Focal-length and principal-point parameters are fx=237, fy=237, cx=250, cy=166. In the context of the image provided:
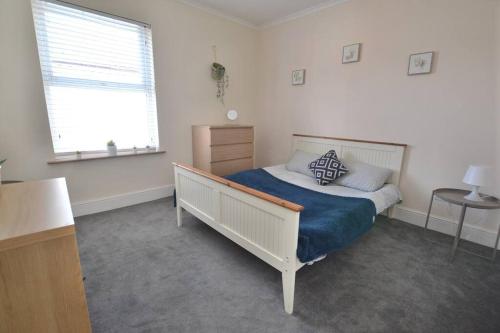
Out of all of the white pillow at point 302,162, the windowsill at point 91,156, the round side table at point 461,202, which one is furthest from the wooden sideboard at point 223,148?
the round side table at point 461,202

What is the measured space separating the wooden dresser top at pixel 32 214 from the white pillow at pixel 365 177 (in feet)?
8.25

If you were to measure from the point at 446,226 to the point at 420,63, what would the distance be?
5.78 ft

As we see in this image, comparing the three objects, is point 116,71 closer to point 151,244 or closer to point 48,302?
point 151,244

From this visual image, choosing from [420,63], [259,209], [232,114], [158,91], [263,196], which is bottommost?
[259,209]

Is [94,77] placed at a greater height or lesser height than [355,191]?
greater

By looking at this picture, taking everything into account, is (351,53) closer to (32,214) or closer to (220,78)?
(220,78)

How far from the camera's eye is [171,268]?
6.45 ft

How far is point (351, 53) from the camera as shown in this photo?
3006 millimetres

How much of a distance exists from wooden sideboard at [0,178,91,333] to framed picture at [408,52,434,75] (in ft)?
10.5

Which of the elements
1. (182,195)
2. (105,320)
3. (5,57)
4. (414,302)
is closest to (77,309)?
(105,320)

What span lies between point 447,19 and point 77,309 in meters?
3.55

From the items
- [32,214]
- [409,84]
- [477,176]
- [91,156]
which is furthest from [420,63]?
[91,156]

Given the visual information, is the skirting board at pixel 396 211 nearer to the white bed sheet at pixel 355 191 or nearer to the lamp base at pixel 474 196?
the white bed sheet at pixel 355 191

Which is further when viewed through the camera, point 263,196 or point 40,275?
point 263,196
